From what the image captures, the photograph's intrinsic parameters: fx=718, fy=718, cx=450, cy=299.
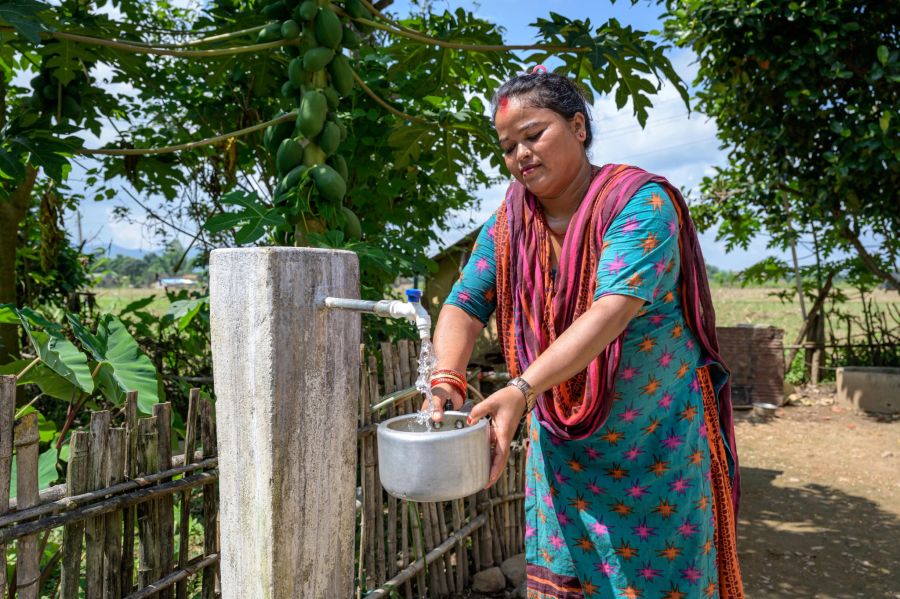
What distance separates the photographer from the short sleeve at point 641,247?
1.44 metres

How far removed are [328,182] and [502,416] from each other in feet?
4.75

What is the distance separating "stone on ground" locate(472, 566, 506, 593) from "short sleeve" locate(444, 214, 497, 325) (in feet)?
6.06

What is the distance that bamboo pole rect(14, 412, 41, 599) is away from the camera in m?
1.65

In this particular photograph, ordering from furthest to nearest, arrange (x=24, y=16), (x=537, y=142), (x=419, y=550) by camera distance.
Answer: (x=419, y=550)
(x=24, y=16)
(x=537, y=142)

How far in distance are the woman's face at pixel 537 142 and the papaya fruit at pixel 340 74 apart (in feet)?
3.91

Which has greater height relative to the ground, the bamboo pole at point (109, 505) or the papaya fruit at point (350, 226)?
the papaya fruit at point (350, 226)

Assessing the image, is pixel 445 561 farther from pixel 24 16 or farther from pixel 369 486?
pixel 24 16

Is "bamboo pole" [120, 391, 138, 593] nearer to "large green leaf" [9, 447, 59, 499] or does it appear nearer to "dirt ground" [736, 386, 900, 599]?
"large green leaf" [9, 447, 59, 499]

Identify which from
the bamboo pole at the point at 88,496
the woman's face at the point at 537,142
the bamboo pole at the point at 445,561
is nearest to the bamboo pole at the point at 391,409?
the bamboo pole at the point at 445,561

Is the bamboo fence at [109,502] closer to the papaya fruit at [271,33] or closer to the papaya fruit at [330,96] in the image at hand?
the papaya fruit at [330,96]

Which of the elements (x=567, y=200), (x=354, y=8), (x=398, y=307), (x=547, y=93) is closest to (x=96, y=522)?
(x=398, y=307)

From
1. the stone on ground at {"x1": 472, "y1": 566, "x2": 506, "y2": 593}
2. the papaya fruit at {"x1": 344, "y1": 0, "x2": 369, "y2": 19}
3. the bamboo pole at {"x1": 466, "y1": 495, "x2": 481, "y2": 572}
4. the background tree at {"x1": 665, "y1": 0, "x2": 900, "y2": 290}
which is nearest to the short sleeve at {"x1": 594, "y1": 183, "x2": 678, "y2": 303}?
the papaya fruit at {"x1": 344, "y1": 0, "x2": 369, "y2": 19}

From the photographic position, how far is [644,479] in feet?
5.69

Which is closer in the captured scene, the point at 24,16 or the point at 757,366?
the point at 24,16
